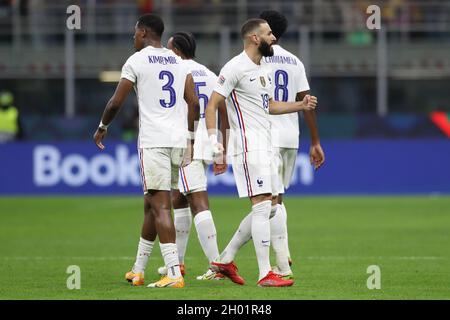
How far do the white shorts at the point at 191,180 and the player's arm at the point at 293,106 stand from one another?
1220 millimetres

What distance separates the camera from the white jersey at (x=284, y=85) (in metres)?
11.3

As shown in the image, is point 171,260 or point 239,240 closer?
point 171,260

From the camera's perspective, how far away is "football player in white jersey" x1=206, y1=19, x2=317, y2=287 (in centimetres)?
999

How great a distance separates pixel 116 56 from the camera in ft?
95.3

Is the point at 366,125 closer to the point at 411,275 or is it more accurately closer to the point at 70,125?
the point at 70,125

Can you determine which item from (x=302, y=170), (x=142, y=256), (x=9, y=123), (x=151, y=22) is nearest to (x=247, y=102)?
(x=151, y=22)

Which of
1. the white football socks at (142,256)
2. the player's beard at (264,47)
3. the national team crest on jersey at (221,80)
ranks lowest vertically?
the white football socks at (142,256)

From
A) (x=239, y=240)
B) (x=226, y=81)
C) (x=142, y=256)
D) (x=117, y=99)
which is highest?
(x=226, y=81)

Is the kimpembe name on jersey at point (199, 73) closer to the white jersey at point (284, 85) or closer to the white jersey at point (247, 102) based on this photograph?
the white jersey at point (284, 85)

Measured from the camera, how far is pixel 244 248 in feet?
49.0

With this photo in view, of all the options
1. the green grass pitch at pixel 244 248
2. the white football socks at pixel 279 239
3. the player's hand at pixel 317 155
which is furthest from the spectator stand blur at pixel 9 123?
the white football socks at pixel 279 239

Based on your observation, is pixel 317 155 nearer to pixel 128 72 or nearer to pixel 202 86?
pixel 202 86

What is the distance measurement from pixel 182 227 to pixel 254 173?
5.58ft
